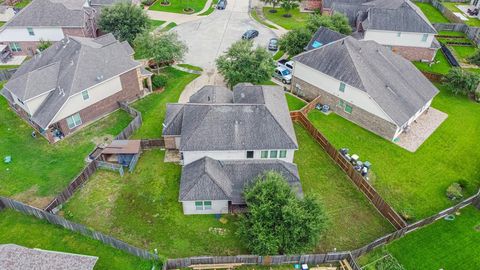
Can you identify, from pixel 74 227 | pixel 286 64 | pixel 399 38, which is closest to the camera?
pixel 74 227

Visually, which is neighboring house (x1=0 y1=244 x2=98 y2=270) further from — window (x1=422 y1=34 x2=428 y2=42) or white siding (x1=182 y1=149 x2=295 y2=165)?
window (x1=422 y1=34 x2=428 y2=42)

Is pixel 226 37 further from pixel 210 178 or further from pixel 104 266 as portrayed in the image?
pixel 104 266

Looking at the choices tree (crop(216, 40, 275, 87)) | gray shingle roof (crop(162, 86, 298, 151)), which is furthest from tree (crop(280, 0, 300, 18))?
gray shingle roof (crop(162, 86, 298, 151))

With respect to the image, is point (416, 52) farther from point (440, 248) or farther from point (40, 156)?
point (40, 156)

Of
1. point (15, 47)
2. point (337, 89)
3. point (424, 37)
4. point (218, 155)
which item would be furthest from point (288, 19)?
point (15, 47)

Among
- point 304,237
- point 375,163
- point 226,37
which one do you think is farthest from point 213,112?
point 226,37

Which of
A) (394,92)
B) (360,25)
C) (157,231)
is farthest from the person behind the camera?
(360,25)

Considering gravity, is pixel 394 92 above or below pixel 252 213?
above
